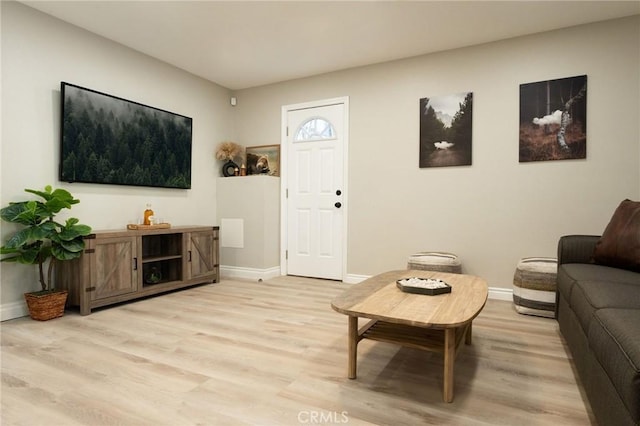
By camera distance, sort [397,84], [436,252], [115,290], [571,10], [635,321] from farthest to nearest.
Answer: [397,84], [436,252], [115,290], [571,10], [635,321]

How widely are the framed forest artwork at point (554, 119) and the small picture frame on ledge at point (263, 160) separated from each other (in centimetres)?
285

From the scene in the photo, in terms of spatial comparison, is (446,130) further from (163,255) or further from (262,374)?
(163,255)

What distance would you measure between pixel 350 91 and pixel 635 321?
11.7 ft

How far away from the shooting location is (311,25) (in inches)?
125

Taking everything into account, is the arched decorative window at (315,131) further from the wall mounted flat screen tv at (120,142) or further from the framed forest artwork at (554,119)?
the framed forest artwork at (554,119)

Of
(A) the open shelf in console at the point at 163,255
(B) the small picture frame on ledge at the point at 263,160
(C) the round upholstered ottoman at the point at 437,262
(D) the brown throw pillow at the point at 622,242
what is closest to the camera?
(D) the brown throw pillow at the point at 622,242

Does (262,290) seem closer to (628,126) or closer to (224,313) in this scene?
(224,313)

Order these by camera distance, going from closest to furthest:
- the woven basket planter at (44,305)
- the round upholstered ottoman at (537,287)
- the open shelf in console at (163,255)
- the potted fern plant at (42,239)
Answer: the potted fern plant at (42,239)
the woven basket planter at (44,305)
the round upholstered ottoman at (537,287)
the open shelf in console at (163,255)

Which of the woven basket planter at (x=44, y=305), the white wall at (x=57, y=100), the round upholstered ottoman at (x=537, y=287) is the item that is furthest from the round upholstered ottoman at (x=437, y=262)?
the woven basket planter at (x=44, y=305)

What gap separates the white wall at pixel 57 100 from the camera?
277 cm

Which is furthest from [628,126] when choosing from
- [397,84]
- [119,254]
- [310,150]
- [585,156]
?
[119,254]

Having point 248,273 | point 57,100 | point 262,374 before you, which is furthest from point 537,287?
point 57,100

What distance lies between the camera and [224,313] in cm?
295

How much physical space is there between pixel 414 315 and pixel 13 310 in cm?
318
